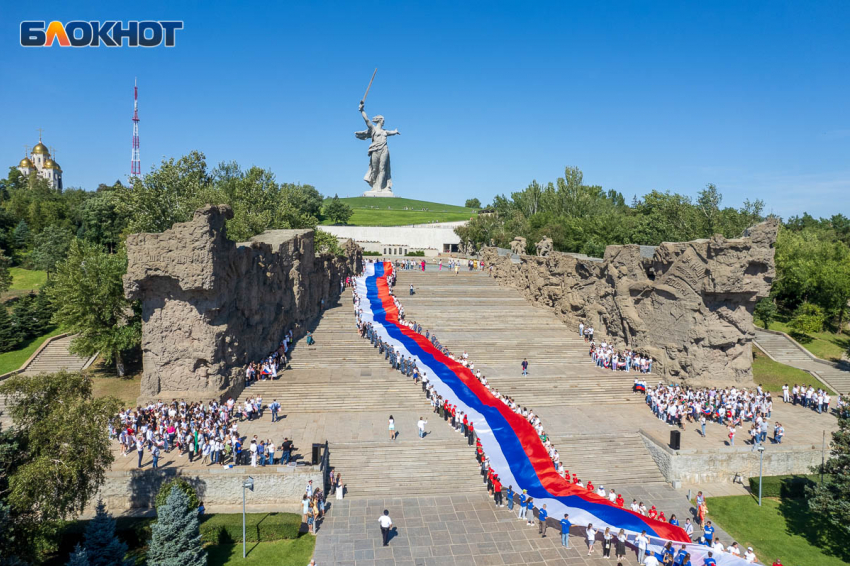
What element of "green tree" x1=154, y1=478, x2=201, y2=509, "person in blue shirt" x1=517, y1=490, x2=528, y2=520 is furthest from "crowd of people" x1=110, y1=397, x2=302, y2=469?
"person in blue shirt" x1=517, y1=490, x2=528, y2=520

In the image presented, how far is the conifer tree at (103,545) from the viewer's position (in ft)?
43.0

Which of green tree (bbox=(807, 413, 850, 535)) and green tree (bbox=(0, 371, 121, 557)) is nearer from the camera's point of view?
green tree (bbox=(0, 371, 121, 557))

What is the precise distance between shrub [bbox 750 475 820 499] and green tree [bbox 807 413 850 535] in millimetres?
2613

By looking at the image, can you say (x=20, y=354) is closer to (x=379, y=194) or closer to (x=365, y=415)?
(x=365, y=415)

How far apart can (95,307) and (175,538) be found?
724 inches

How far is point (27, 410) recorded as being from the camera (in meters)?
12.0

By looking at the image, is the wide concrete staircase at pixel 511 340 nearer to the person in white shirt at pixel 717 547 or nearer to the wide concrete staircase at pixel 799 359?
the person in white shirt at pixel 717 547

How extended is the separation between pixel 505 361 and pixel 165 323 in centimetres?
1733

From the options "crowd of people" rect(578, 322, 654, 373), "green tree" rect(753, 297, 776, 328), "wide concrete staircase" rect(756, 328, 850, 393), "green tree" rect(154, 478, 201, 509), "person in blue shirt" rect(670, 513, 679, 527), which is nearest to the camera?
"green tree" rect(154, 478, 201, 509)

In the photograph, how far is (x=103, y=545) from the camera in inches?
524

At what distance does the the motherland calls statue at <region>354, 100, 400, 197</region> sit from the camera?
8719 centimetres

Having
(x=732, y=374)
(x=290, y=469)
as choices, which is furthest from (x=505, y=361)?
(x=290, y=469)

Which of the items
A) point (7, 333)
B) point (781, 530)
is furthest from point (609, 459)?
point (7, 333)

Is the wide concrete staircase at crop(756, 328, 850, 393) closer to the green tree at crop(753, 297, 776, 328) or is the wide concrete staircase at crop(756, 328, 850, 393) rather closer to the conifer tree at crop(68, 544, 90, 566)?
the green tree at crop(753, 297, 776, 328)
